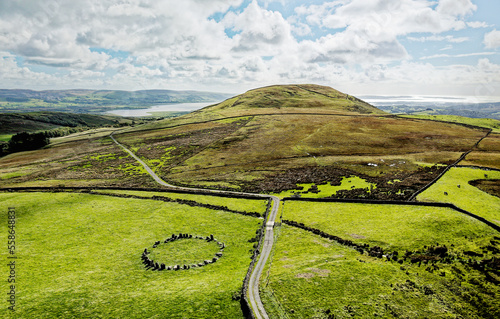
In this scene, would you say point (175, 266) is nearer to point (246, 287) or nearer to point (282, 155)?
point (246, 287)

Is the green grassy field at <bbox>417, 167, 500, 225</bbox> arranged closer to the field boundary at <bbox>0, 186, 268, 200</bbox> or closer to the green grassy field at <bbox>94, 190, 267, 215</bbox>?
the green grassy field at <bbox>94, 190, 267, 215</bbox>

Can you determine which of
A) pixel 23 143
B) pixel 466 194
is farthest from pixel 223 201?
pixel 23 143

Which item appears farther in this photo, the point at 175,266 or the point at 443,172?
the point at 443,172

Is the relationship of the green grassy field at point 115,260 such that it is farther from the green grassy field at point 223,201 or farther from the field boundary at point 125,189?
the field boundary at point 125,189

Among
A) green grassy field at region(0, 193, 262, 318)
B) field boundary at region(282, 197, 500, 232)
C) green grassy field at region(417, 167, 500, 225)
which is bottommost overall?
green grassy field at region(0, 193, 262, 318)

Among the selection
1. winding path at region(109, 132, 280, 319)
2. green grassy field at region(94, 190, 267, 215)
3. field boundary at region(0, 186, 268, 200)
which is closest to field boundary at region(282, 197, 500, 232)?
green grassy field at region(94, 190, 267, 215)

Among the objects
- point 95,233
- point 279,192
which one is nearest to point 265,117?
point 279,192
